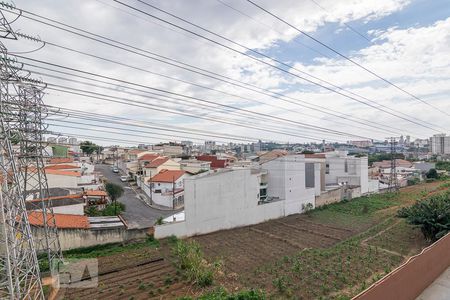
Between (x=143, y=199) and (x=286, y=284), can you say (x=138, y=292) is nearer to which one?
(x=286, y=284)

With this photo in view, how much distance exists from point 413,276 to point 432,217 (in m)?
8.57

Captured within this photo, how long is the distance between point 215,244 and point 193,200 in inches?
117

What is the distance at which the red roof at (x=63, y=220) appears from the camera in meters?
14.2

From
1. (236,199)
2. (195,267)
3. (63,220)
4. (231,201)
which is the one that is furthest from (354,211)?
(63,220)

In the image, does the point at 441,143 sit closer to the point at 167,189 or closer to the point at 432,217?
the point at 167,189

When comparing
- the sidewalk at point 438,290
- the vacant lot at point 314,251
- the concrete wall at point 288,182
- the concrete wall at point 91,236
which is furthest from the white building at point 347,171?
the sidewalk at point 438,290

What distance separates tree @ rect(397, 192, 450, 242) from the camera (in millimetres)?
14008

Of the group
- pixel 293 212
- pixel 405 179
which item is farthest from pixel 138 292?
pixel 405 179

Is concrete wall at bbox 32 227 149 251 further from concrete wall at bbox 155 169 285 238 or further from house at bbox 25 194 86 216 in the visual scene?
house at bbox 25 194 86 216

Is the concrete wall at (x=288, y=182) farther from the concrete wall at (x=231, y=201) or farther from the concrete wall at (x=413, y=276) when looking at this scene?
the concrete wall at (x=413, y=276)

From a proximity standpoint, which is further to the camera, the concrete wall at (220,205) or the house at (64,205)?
the concrete wall at (220,205)

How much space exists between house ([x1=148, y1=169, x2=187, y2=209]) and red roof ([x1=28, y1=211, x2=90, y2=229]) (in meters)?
10.5

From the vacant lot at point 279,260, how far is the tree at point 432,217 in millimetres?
869

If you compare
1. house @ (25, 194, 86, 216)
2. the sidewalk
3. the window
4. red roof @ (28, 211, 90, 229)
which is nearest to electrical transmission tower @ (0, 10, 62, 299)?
red roof @ (28, 211, 90, 229)
